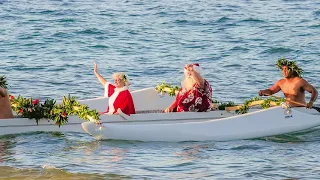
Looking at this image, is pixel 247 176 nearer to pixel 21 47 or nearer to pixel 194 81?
pixel 194 81

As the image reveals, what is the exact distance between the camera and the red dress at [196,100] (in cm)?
1357

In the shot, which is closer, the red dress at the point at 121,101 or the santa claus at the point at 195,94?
the red dress at the point at 121,101

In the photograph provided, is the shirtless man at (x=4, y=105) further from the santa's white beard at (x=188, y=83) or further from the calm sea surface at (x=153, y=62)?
the santa's white beard at (x=188, y=83)

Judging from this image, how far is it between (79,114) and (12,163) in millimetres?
1238

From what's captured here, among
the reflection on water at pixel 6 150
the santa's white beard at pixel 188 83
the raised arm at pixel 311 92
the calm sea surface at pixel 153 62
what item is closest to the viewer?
the calm sea surface at pixel 153 62

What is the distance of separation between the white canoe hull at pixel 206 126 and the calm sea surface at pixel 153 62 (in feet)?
0.39

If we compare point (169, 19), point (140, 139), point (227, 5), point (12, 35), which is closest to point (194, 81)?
point (140, 139)

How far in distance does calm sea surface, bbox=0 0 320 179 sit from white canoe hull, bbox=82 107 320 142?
0.39 feet

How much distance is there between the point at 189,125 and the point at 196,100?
1.87ft

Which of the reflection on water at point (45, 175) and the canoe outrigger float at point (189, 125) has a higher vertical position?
the canoe outrigger float at point (189, 125)

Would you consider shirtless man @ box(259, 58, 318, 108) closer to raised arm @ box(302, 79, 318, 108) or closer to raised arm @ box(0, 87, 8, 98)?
raised arm @ box(302, 79, 318, 108)

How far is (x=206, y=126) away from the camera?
13156mm

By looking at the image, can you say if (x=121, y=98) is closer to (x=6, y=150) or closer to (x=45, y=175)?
(x=6, y=150)

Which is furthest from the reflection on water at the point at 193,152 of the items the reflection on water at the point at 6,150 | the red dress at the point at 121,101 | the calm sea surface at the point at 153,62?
the reflection on water at the point at 6,150
